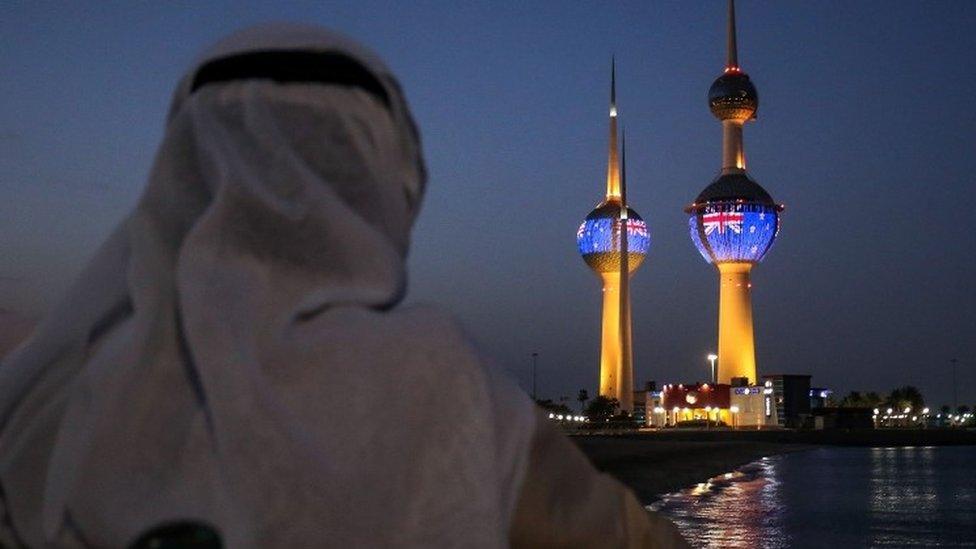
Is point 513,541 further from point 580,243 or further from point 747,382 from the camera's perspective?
point 580,243

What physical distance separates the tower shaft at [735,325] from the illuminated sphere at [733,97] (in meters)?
13.5

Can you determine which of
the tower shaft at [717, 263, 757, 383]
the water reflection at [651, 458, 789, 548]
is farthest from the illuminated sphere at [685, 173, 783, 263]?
the water reflection at [651, 458, 789, 548]

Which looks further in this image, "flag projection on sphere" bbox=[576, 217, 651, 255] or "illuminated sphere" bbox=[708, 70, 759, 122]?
"flag projection on sphere" bbox=[576, 217, 651, 255]

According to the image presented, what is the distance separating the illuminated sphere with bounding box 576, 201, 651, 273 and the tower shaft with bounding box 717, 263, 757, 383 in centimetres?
1133

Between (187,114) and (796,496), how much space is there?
2149 centimetres

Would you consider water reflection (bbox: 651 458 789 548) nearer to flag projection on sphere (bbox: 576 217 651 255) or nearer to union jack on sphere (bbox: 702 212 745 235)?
union jack on sphere (bbox: 702 212 745 235)

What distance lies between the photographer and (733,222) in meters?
115

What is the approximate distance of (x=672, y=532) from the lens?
180 centimetres

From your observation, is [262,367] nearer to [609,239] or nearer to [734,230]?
[734,230]

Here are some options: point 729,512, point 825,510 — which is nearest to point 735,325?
point 825,510

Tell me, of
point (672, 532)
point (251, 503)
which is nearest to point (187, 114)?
point (251, 503)

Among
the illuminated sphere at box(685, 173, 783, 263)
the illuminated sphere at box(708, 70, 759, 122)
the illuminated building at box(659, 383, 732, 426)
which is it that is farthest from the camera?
the illuminated sphere at box(708, 70, 759, 122)

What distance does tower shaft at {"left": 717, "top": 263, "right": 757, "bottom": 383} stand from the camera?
397ft

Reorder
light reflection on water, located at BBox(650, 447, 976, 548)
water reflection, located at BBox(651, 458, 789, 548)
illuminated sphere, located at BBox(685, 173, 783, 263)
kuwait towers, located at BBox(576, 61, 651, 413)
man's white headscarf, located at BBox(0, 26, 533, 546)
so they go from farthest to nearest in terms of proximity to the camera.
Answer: kuwait towers, located at BBox(576, 61, 651, 413) < illuminated sphere, located at BBox(685, 173, 783, 263) < light reflection on water, located at BBox(650, 447, 976, 548) < water reflection, located at BBox(651, 458, 789, 548) < man's white headscarf, located at BBox(0, 26, 533, 546)
